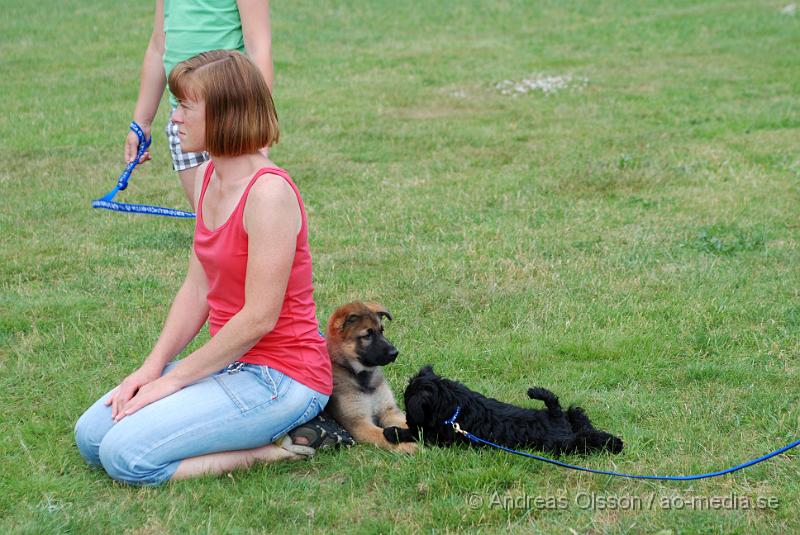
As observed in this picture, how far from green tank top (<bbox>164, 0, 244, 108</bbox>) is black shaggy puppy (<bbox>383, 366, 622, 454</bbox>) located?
2337 mm

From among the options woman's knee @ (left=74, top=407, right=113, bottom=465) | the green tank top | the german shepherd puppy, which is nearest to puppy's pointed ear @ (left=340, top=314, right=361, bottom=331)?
the german shepherd puppy

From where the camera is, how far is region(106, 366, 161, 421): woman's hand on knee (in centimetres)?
401

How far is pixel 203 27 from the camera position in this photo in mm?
5340

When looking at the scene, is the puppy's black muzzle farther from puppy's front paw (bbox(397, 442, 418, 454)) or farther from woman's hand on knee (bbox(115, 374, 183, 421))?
woman's hand on knee (bbox(115, 374, 183, 421))

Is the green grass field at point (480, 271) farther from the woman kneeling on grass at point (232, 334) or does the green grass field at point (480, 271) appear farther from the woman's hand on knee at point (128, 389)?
the woman's hand on knee at point (128, 389)

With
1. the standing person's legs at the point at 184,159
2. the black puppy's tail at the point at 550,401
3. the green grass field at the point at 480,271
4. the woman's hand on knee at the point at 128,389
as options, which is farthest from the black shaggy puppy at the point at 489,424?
the standing person's legs at the point at 184,159

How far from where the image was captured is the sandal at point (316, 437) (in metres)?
4.17

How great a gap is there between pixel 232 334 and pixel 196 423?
0.38 m

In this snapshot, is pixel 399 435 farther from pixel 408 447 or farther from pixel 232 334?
pixel 232 334

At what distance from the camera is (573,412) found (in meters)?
4.21

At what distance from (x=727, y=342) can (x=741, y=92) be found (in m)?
8.68

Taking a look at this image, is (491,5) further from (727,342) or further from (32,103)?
(727,342)

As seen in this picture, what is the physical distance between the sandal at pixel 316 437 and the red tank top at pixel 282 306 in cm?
17

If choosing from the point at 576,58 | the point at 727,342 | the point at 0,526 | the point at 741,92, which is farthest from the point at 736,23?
the point at 0,526
